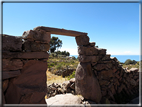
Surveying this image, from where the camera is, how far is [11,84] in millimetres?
2180

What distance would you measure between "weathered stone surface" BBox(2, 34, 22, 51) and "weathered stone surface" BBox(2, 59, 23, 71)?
278 millimetres

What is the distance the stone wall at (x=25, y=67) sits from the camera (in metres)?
2.06

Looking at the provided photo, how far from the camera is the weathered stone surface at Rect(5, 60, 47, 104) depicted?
7.10 feet

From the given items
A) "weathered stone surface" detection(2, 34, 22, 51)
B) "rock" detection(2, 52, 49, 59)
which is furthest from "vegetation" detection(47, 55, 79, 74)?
"weathered stone surface" detection(2, 34, 22, 51)

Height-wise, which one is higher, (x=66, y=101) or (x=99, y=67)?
(x=99, y=67)

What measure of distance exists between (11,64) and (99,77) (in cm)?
400

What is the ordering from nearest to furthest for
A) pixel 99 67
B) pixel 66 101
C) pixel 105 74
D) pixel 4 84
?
1. pixel 4 84
2. pixel 66 101
3. pixel 99 67
4. pixel 105 74

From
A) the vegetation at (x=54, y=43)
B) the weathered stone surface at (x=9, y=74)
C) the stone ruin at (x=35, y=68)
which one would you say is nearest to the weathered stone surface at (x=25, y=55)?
the stone ruin at (x=35, y=68)

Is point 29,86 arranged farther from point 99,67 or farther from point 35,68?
point 99,67

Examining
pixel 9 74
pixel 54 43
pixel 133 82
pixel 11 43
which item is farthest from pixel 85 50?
pixel 54 43

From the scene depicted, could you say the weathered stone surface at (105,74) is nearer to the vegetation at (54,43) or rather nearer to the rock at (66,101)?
the rock at (66,101)

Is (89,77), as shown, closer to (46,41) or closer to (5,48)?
(46,41)

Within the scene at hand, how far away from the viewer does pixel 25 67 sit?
95.2 inches

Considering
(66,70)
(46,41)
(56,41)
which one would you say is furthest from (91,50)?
(56,41)
